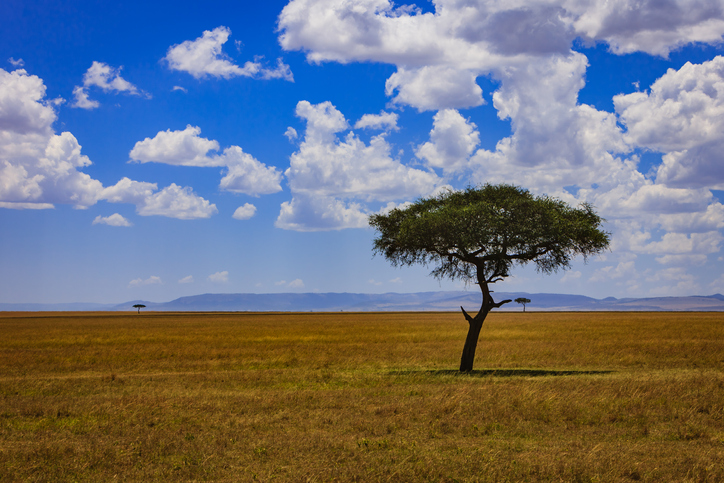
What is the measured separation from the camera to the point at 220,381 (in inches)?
998

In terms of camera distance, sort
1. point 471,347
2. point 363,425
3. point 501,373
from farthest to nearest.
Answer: point 471,347 → point 501,373 → point 363,425

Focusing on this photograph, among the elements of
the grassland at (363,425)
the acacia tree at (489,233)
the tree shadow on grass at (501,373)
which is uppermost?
the acacia tree at (489,233)

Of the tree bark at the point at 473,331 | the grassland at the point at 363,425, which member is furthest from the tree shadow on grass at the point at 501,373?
the tree bark at the point at 473,331

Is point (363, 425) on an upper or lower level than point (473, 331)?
lower

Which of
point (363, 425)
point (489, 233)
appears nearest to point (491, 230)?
point (489, 233)

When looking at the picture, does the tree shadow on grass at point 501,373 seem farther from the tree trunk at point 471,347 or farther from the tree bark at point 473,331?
the tree bark at point 473,331

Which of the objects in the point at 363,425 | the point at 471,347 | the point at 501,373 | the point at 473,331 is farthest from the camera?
the point at 473,331

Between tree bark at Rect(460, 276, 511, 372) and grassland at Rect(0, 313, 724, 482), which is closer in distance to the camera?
grassland at Rect(0, 313, 724, 482)

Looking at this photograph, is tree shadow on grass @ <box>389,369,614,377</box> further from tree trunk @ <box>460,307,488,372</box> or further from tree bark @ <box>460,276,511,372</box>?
tree bark @ <box>460,276,511,372</box>

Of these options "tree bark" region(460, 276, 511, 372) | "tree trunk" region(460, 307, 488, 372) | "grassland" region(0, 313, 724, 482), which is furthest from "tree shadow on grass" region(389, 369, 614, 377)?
"tree bark" region(460, 276, 511, 372)

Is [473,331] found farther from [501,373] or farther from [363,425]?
[363,425]

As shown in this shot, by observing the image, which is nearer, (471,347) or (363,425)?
(363,425)

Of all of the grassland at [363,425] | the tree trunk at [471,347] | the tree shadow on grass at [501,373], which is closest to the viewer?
the grassland at [363,425]

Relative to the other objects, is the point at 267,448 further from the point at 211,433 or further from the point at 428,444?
the point at 428,444
